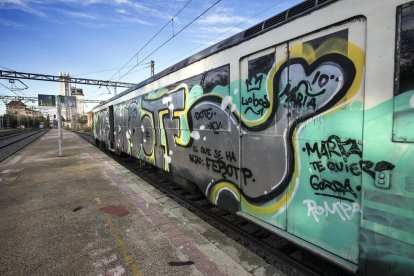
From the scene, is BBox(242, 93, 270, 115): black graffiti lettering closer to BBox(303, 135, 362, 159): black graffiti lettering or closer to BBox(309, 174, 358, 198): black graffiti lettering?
BBox(303, 135, 362, 159): black graffiti lettering

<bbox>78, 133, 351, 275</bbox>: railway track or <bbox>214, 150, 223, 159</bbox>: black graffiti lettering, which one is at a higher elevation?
<bbox>214, 150, 223, 159</bbox>: black graffiti lettering

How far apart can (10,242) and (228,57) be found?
4511mm

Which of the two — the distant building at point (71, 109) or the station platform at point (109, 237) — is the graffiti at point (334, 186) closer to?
the station platform at point (109, 237)

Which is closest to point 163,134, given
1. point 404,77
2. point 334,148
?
point 334,148

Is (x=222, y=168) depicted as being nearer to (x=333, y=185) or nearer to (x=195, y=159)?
(x=195, y=159)

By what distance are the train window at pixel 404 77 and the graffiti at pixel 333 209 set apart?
767 millimetres

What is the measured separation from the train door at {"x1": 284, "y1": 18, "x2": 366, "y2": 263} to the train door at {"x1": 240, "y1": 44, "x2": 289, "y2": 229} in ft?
0.57

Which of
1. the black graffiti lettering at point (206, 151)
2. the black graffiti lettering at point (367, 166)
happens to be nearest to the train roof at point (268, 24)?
the black graffiti lettering at point (367, 166)

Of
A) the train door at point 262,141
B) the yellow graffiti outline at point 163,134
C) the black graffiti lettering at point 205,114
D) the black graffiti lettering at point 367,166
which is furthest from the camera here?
the yellow graffiti outline at point 163,134

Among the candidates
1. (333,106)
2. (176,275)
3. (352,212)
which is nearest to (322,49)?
(333,106)

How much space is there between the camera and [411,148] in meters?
2.01

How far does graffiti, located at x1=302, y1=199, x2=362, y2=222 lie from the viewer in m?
2.49

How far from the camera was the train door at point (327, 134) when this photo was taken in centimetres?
244

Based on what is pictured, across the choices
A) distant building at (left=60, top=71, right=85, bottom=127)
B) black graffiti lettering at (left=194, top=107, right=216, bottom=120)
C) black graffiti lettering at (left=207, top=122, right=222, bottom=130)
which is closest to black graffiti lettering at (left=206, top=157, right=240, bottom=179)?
black graffiti lettering at (left=207, top=122, right=222, bottom=130)
